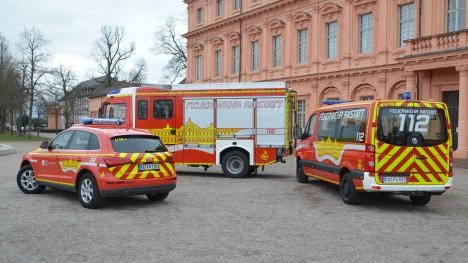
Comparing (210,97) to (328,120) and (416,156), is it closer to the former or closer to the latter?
(328,120)

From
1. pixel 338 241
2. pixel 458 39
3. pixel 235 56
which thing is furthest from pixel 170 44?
pixel 338 241

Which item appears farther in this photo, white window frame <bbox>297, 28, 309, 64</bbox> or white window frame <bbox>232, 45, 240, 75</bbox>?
white window frame <bbox>232, 45, 240, 75</bbox>

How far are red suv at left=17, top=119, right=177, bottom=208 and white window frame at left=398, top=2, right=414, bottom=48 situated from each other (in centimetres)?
2038

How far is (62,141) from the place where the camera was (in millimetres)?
11375

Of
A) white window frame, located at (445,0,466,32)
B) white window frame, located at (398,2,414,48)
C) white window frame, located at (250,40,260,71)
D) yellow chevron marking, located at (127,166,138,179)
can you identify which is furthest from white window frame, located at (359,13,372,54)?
yellow chevron marking, located at (127,166,138,179)

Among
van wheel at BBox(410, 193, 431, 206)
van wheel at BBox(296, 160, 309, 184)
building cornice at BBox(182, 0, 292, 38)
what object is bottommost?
van wheel at BBox(410, 193, 431, 206)

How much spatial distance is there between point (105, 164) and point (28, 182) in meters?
3.23

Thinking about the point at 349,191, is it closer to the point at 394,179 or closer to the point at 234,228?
the point at 394,179

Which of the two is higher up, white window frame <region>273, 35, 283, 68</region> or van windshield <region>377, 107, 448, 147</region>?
white window frame <region>273, 35, 283, 68</region>

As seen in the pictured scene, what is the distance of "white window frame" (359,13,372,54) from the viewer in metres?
29.9

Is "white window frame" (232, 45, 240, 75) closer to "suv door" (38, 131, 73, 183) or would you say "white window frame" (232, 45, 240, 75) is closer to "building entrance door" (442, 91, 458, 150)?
"building entrance door" (442, 91, 458, 150)

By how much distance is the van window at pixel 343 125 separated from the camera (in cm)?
1078

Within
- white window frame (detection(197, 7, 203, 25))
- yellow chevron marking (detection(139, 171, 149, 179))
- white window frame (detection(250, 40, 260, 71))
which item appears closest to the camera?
yellow chevron marking (detection(139, 171, 149, 179))

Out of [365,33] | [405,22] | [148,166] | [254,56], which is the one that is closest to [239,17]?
[254,56]
